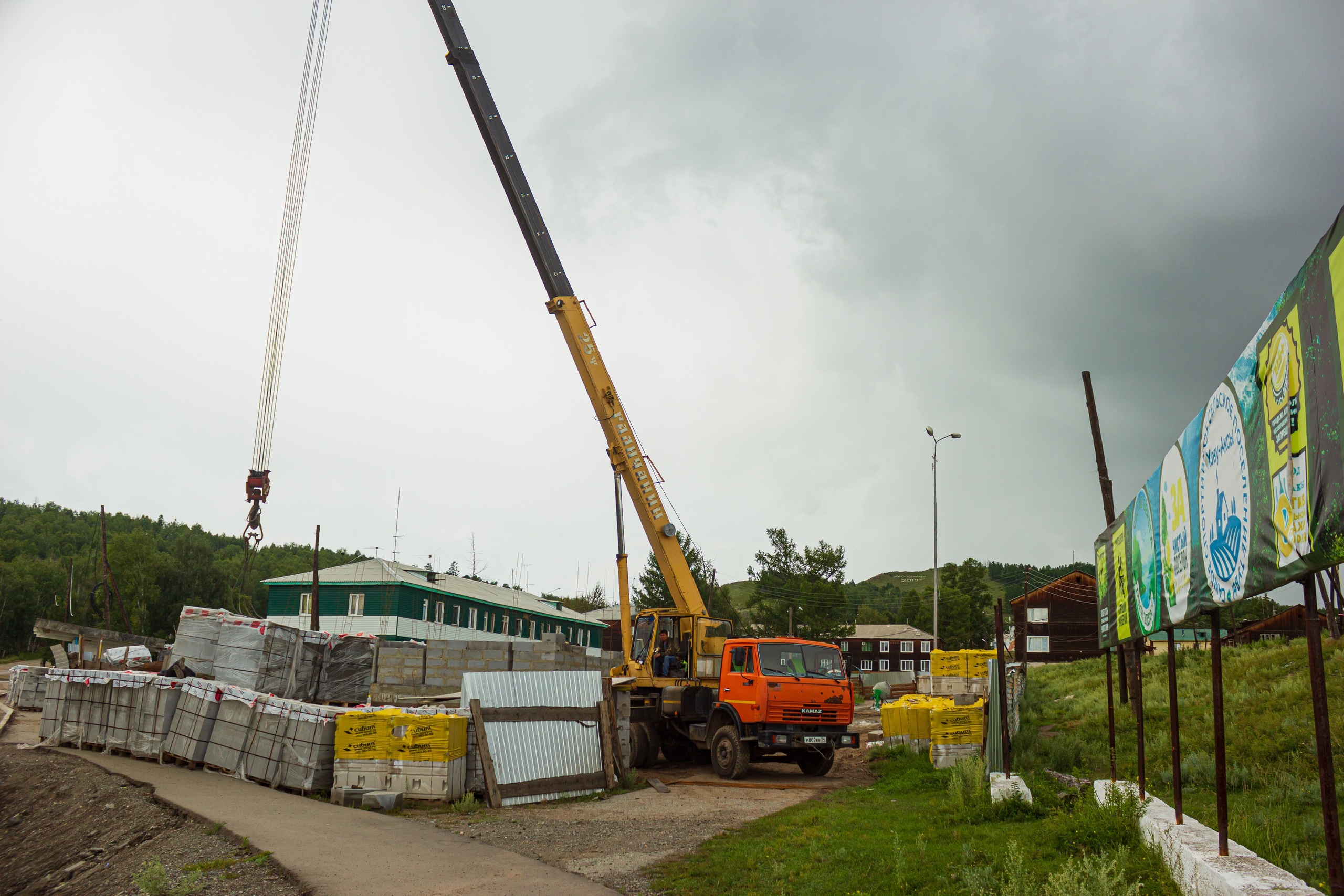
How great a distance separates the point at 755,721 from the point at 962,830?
6.94m

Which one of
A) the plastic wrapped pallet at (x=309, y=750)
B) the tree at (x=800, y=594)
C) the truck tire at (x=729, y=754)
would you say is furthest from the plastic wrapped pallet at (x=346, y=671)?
the tree at (x=800, y=594)

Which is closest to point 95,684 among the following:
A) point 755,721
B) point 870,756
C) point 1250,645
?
point 755,721

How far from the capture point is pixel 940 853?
8.48m

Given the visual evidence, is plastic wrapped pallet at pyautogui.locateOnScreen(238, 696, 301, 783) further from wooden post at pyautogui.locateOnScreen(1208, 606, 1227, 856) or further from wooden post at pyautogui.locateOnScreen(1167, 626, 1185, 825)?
wooden post at pyautogui.locateOnScreen(1208, 606, 1227, 856)

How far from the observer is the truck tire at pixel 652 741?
57.0ft

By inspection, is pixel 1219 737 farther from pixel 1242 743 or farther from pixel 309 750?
pixel 309 750

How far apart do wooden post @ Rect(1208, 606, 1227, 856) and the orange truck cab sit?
10.3 metres

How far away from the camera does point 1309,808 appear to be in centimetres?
870

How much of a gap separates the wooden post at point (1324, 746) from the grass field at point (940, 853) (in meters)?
1.48

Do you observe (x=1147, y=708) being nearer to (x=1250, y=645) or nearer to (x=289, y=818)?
(x=1250, y=645)

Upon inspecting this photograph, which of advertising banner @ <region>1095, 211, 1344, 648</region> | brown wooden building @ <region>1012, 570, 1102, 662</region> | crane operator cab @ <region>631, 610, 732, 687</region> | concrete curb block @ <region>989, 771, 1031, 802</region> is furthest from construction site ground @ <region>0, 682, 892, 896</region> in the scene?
brown wooden building @ <region>1012, 570, 1102, 662</region>

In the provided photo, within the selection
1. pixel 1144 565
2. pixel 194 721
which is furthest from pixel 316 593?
pixel 1144 565

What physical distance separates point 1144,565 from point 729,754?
1020 centimetres

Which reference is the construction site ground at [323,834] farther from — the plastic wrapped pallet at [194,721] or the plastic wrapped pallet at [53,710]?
the plastic wrapped pallet at [53,710]
